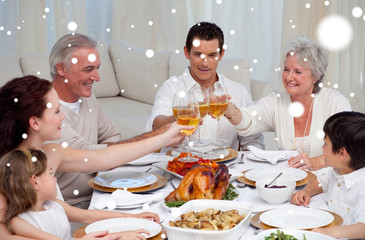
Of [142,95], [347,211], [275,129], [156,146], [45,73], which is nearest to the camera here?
[347,211]

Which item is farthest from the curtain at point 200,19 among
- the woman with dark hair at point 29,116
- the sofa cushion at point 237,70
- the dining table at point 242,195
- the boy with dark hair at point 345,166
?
the woman with dark hair at point 29,116

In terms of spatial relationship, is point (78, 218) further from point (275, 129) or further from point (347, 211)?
point (275, 129)

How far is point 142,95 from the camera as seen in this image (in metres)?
5.14

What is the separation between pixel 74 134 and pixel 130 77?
274 centimetres

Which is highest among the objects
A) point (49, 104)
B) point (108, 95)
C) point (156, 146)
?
point (49, 104)

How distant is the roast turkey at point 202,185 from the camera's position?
167 cm

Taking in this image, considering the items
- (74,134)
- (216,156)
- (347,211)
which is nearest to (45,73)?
(74,134)

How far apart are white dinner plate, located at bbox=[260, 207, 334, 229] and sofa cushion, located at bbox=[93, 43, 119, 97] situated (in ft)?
12.1

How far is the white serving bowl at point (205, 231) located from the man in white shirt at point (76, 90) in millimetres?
941

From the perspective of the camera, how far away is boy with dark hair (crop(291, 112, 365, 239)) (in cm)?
167

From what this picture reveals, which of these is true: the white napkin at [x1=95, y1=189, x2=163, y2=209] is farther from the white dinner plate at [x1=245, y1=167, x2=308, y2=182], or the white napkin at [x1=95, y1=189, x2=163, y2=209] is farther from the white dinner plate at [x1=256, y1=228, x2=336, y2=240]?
the white dinner plate at [x1=256, y1=228, x2=336, y2=240]

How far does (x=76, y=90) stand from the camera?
8.40ft

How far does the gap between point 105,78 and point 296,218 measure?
379 centimetres

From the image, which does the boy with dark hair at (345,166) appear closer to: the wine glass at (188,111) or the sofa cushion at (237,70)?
the wine glass at (188,111)
